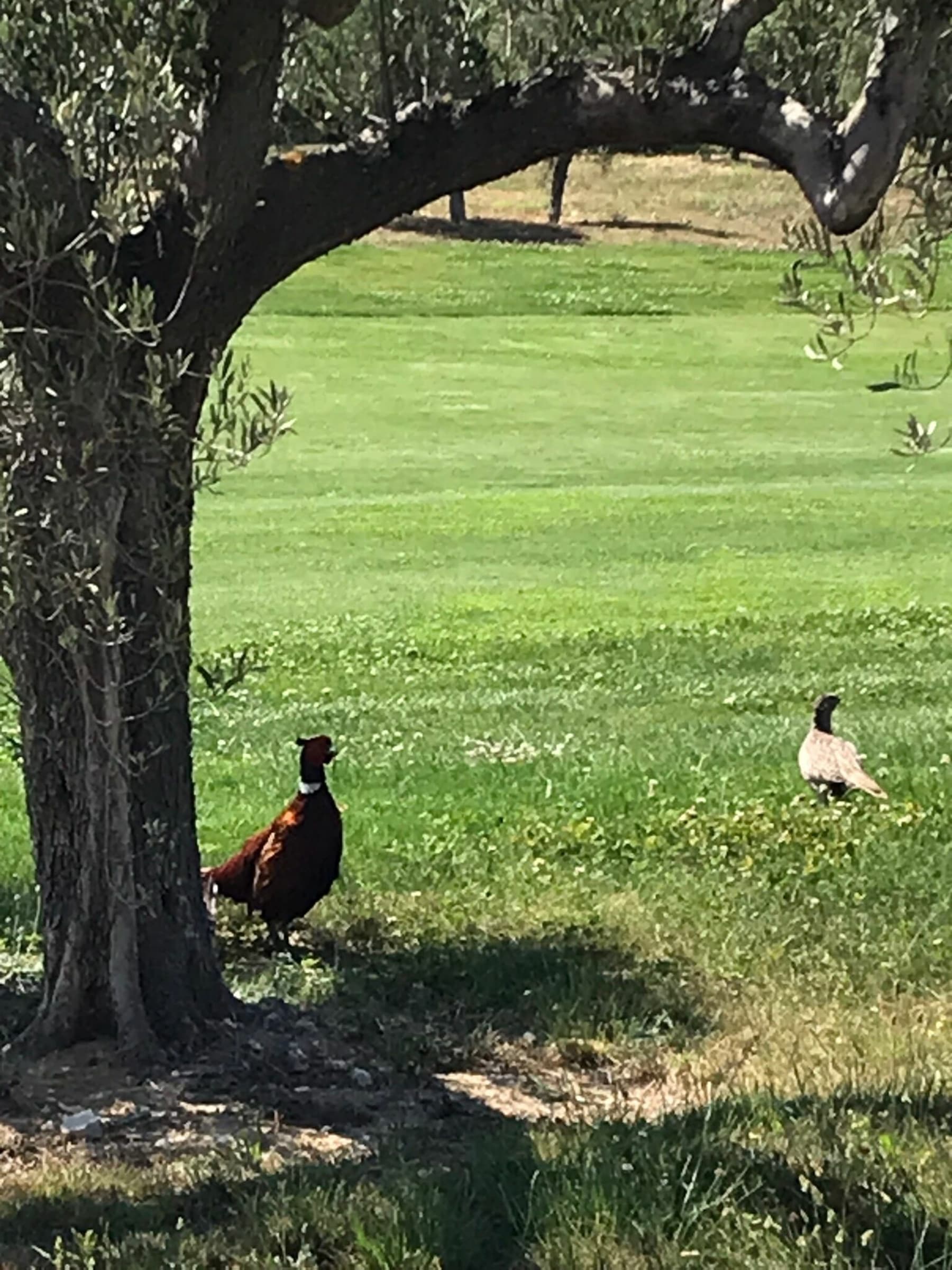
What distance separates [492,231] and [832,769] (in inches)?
1989

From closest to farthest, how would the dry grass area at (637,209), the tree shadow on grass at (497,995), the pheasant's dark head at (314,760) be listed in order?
the tree shadow on grass at (497,995), the pheasant's dark head at (314,760), the dry grass area at (637,209)

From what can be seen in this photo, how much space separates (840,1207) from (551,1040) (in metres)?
2.71

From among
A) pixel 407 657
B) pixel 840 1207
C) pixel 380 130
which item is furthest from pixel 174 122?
pixel 407 657

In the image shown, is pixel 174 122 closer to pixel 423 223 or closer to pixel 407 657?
pixel 407 657

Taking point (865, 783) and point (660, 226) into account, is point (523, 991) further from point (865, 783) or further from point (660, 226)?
point (660, 226)

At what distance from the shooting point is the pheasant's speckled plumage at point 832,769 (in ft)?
32.9

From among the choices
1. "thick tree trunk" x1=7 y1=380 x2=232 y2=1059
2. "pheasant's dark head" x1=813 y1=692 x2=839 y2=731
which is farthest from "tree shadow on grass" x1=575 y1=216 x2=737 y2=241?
"thick tree trunk" x1=7 y1=380 x2=232 y2=1059

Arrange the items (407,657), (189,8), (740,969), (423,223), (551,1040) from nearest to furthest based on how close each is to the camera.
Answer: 1. (189,8)
2. (551,1040)
3. (740,969)
4. (407,657)
5. (423,223)

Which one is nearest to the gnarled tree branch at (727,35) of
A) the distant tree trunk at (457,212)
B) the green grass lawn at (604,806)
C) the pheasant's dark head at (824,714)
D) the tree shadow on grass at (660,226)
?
the green grass lawn at (604,806)

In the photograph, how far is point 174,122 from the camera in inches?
221

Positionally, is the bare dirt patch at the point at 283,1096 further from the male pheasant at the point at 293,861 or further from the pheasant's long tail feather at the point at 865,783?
the pheasant's long tail feather at the point at 865,783

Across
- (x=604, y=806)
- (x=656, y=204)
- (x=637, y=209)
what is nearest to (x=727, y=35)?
(x=604, y=806)

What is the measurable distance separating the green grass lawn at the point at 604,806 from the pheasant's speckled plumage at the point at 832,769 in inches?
6.3

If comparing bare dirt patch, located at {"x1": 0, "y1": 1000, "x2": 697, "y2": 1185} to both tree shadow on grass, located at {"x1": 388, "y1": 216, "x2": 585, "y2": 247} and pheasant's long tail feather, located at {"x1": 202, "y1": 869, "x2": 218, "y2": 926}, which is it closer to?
pheasant's long tail feather, located at {"x1": 202, "y1": 869, "x2": 218, "y2": 926}
